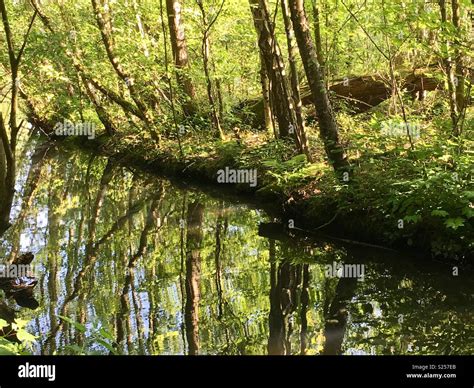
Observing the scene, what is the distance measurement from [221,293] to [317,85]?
4.28 m

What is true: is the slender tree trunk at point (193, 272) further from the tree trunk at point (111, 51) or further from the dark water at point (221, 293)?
the tree trunk at point (111, 51)

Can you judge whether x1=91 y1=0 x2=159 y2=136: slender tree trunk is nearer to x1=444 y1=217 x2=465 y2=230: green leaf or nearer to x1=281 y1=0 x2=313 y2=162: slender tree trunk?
x1=281 y1=0 x2=313 y2=162: slender tree trunk

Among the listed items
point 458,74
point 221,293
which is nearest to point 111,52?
point 458,74

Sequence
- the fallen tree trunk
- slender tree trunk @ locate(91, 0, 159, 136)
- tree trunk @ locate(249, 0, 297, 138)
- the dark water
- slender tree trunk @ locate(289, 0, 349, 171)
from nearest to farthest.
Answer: the dark water, slender tree trunk @ locate(289, 0, 349, 171), tree trunk @ locate(249, 0, 297, 138), the fallen tree trunk, slender tree trunk @ locate(91, 0, 159, 136)

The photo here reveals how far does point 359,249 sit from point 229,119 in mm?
8607

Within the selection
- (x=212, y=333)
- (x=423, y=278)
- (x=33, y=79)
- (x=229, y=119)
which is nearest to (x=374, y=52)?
(x=229, y=119)

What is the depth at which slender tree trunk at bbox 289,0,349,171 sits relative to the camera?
912cm

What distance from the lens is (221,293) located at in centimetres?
757

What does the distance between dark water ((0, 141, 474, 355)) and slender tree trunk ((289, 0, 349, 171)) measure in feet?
5.84

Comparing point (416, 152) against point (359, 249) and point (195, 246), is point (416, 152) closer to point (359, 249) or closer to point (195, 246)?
point (359, 249)

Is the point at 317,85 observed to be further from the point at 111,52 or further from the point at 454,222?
the point at 111,52

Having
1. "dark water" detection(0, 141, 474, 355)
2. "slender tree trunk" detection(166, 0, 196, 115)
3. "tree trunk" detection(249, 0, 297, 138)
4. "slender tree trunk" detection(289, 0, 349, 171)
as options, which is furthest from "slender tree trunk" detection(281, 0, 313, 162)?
"slender tree trunk" detection(166, 0, 196, 115)

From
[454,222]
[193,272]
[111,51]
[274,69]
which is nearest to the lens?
[454,222]

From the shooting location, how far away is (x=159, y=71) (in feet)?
54.3
